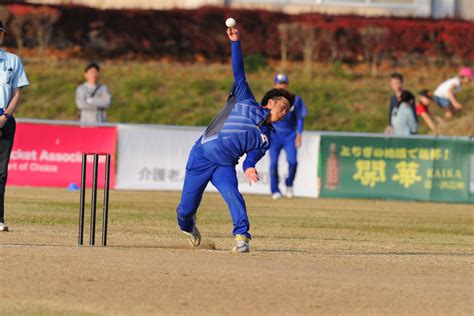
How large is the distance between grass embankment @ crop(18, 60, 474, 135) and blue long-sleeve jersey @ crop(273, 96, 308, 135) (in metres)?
7.53

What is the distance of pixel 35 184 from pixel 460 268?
12562mm

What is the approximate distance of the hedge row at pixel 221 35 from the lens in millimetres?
34469

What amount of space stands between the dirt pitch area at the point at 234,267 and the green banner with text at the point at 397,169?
16.9 ft

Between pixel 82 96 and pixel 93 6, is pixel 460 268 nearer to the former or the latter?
pixel 82 96

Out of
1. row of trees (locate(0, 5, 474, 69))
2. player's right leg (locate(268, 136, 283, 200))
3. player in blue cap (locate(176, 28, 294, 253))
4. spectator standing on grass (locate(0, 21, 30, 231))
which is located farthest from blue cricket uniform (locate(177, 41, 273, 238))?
row of trees (locate(0, 5, 474, 69))

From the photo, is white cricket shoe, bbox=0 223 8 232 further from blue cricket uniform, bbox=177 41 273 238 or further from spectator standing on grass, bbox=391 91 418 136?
spectator standing on grass, bbox=391 91 418 136

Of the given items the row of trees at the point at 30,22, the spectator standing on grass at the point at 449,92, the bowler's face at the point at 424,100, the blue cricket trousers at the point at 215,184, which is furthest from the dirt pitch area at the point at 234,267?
the row of trees at the point at 30,22

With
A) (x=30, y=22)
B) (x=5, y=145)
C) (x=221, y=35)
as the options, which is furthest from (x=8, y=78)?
(x=221, y=35)

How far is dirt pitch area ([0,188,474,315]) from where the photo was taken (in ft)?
30.9

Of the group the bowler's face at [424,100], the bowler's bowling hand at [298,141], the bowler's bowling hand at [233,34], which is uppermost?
the bowler's face at [424,100]

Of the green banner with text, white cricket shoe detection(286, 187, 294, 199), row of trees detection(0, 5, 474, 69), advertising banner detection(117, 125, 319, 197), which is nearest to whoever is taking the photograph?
white cricket shoe detection(286, 187, 294, 199)

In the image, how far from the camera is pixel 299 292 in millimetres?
10062

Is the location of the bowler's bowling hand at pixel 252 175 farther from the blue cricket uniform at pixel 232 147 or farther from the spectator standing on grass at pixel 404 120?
the spectator standing on grass at pixel 404 120

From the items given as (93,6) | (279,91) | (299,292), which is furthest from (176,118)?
(299,292)
